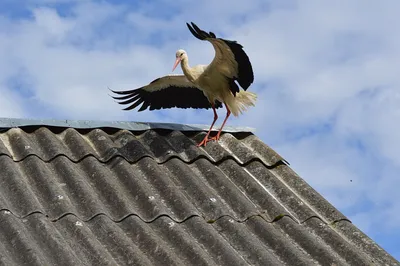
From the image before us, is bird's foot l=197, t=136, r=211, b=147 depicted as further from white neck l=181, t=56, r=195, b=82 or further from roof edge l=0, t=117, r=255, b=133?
white neck l=181, t=56, r=195, b=82

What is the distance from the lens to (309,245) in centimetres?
395

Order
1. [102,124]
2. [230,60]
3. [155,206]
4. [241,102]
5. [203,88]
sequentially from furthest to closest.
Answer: [241,102], [203,88], [230,60], [102,124], [155,206]

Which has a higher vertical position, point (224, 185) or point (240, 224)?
point (224, 185)

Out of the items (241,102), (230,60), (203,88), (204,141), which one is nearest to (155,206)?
(204,141)

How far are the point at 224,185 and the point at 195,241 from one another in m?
0.69

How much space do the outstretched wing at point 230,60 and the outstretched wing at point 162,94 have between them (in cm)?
40

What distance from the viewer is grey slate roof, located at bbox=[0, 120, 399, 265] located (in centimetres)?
363

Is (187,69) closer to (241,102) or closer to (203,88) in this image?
(203,88)

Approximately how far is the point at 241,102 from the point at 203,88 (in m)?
0.47

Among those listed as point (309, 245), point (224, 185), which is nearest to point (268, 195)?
point (224, 185)

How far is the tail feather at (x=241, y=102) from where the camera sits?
22.4ft

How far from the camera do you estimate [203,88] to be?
21.5 ft

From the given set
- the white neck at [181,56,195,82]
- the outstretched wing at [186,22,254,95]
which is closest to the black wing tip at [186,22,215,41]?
the outstretched wing at [186,22,254,95]

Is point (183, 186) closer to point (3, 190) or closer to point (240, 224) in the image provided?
point (240, 224)
